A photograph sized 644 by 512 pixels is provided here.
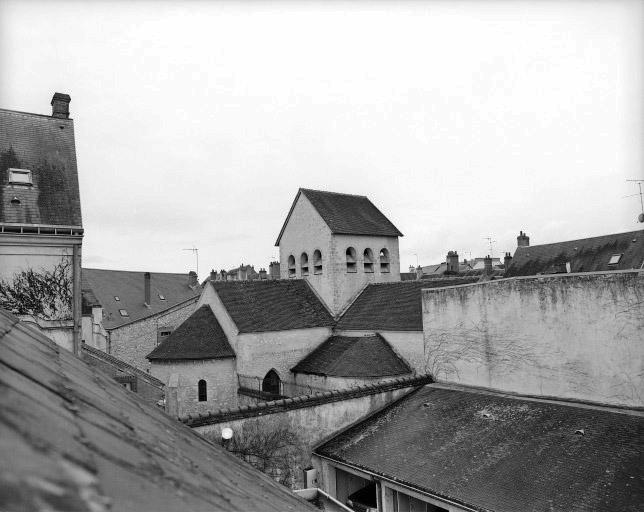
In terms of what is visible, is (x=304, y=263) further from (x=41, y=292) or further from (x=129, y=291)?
(x=129, y=291)

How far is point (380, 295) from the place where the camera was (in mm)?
24859

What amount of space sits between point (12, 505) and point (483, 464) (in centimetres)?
1302

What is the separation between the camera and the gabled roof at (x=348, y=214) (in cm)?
2640

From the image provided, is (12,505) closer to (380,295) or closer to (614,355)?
(614,355)

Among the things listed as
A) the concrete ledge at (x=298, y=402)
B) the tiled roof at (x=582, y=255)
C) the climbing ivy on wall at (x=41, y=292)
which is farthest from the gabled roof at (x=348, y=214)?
the tiled roof at (x=582, y=255)

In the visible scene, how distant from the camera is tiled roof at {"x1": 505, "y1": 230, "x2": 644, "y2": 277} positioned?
109 ft

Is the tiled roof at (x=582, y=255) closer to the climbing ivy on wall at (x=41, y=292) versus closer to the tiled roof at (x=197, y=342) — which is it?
the tiled roof at (x=197, y=342)

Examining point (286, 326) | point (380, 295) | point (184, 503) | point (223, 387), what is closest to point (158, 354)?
point (223, 387)

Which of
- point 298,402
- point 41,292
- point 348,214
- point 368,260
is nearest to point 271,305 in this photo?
point 368,260

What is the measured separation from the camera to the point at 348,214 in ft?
90.7

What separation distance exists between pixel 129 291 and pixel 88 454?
141 ft

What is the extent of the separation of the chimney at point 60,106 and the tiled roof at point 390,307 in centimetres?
1572

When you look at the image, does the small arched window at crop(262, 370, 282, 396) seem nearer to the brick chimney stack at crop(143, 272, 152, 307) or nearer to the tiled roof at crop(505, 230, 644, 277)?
the brick chimney stack at crop(143, 272, 152, 307)

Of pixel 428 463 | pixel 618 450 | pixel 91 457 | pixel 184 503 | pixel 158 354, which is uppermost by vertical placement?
pixel 91 457
